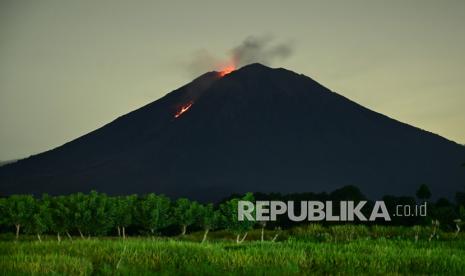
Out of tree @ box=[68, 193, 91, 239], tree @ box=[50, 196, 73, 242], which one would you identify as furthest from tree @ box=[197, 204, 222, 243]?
tree @ box=[50, 196, 73, 242]

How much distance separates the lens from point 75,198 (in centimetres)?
5269

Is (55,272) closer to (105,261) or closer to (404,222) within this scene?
(105,261)

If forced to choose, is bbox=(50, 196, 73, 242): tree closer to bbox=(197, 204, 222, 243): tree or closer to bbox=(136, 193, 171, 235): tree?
bbox=(136, 193, 171, 235): tree

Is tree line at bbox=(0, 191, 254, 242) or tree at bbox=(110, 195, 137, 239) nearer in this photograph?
tree line at bbox=(0, 191, 254, 242)

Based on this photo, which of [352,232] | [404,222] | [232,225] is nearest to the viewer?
[352,232]

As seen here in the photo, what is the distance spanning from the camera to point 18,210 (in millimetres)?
55219

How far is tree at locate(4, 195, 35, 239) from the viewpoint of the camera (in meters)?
54.6

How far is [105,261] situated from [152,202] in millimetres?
30039

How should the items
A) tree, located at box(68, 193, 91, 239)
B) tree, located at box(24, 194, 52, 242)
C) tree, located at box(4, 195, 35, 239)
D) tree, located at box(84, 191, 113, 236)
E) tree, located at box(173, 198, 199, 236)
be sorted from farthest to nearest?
tree, located at box(173, 198, 199, 236)
tree, located at box(4, 195, 35, 239)
tree, located at box(24, 194, 52, 242)
tree, located at box(84, 191, 113, 236)
tree, located at box(68, 193, 91, 239)

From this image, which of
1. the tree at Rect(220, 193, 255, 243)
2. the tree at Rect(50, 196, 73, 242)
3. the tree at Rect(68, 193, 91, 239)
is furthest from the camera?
the tree at Rect(50, 196, 73, 242)

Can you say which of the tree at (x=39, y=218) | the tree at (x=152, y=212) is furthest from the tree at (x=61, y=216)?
the tree at (x=152, y=212)

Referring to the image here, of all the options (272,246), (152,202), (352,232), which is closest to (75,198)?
(152,202)

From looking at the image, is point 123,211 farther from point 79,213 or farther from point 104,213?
point 79,213

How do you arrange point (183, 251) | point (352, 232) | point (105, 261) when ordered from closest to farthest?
point (105, 261), point (183, 251), point (352, 232)
